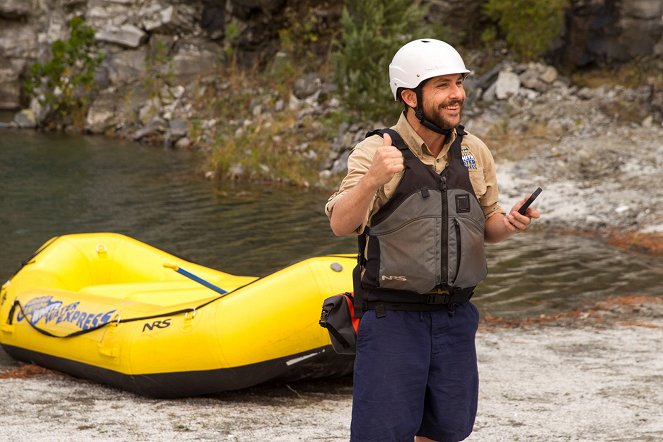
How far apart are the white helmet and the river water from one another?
5.03m

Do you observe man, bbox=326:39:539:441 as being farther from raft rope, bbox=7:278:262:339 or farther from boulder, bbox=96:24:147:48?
boulder, bbox=96:24:147:48

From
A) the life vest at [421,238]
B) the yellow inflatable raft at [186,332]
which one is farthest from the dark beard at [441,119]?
the yellow inflatable raft at [186,332]

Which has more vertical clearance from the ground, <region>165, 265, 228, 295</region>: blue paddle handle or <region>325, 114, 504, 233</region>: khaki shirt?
<region>325, 114, 504, 233</region>: khaki shirt

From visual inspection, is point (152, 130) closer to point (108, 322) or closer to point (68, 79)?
point (68, 79)

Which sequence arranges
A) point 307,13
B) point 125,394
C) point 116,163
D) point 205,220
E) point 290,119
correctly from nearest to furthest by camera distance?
point 125,394
point 205,220
point 116,163
point 290,119
point 307,13

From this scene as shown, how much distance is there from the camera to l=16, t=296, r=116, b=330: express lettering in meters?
6.08

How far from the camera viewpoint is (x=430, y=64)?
324cm

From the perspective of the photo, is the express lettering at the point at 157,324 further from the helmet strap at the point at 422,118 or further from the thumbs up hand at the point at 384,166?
the thumbs up hand at the point at 384,166

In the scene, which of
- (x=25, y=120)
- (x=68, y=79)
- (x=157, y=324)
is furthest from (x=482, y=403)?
(x=68, y=79)

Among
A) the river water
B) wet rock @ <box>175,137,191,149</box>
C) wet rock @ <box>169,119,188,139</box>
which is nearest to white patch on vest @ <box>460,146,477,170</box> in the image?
the river water

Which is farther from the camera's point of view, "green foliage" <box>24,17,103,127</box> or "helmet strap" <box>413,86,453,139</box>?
"green foliage" <box>24,17,103,127</box>

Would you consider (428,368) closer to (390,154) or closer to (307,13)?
(390,154)

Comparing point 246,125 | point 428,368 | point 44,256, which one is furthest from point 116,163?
point 428,368

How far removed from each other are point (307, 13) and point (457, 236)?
57.0 feet
